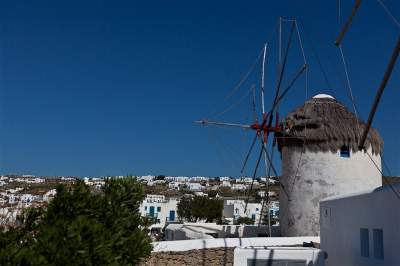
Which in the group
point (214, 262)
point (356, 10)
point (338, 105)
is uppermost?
point (338, 105)

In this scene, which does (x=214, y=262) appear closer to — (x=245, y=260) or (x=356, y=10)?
(x=245, y=260)

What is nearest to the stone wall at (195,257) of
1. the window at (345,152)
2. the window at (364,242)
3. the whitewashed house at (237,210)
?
the window at (364,242)

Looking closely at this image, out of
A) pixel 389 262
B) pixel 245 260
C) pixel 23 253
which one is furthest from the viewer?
pixel 245 260

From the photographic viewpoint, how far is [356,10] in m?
6.85

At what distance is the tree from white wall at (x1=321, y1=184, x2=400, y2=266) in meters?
A: 4.26

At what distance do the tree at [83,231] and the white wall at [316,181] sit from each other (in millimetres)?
9566

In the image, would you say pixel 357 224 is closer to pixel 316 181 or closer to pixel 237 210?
pixel 316 181

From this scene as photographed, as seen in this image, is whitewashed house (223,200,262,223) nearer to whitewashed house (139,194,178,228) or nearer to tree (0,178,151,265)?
whitewashed house (139,194,178,228)

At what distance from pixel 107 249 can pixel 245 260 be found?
5.03 metres

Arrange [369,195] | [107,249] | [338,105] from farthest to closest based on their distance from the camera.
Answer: [338,105] < [369,195] < [107,249]

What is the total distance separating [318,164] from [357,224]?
651cm

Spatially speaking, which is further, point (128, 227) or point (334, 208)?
point (334, 208)

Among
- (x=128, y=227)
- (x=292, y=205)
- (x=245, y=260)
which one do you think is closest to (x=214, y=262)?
(x=245, y=260)

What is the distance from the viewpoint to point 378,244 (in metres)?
9.09
